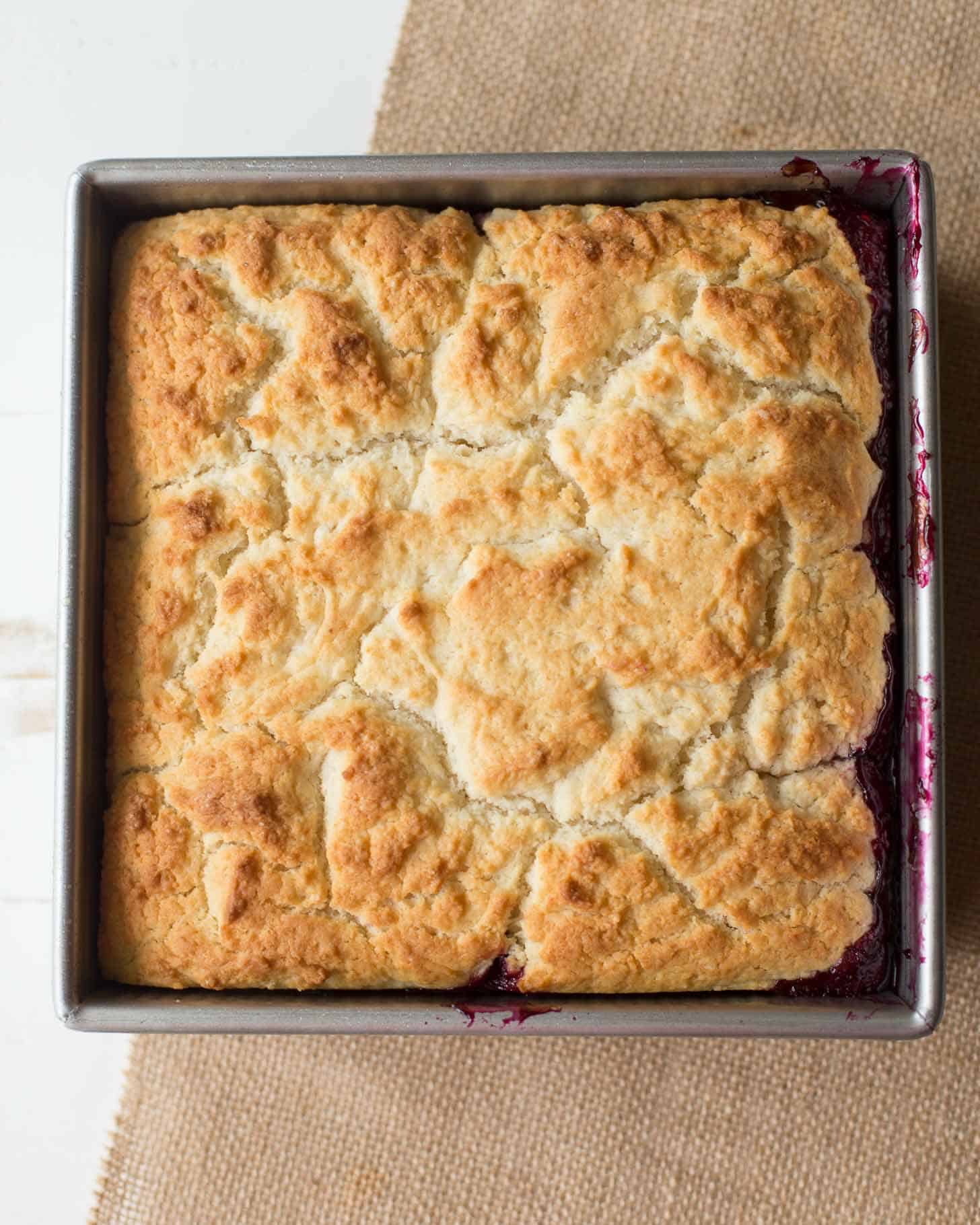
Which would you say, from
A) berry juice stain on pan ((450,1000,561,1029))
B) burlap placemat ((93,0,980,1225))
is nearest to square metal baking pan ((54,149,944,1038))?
berry juice stain on pan ((450,1000,561,1029))

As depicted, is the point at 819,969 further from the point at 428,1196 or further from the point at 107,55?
the point at 107,55

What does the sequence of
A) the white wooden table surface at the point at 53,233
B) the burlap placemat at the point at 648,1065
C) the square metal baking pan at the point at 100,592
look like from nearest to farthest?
1. the square metal baking pan at the point at 100,592
2. the burlap placemat at the point at 648,1065
3. the white wooden table surface at the point at 53,233

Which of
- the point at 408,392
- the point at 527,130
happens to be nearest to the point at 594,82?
the point at 527,130

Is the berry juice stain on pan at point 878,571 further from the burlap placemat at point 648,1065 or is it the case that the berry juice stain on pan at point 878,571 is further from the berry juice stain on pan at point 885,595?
the burlap placemat at point 648,1065

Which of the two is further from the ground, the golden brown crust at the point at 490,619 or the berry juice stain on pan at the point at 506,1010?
the golden brown crust at the point at 490,619

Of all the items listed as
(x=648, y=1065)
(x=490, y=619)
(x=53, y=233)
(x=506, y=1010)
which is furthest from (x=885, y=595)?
(x=53, y=233)

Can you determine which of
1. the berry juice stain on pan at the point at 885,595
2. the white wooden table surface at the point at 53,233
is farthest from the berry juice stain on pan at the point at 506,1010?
the white wooden table surface at the point at 53,233

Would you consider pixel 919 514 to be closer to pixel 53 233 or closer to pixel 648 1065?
pixel 648 1065
